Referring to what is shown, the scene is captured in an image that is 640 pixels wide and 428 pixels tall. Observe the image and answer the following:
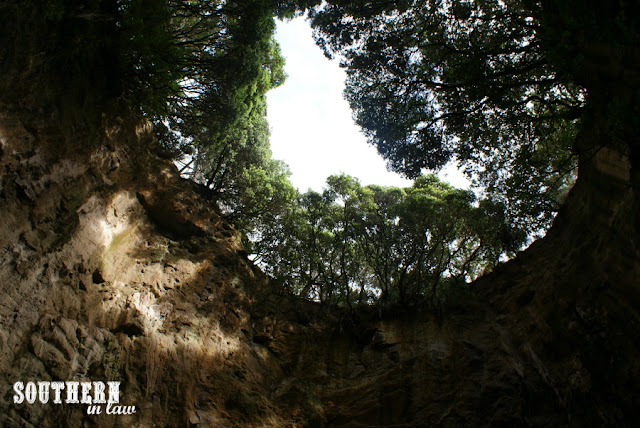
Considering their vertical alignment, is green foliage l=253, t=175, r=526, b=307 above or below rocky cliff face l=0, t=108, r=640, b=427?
above

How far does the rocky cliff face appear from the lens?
19.0 feet

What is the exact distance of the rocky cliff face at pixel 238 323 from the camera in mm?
5785

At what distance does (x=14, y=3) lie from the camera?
673cm

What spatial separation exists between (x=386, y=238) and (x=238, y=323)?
6.99 m

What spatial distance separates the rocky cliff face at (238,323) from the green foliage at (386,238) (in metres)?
1.59

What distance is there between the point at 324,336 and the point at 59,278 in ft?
26.1

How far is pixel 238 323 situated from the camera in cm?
1009

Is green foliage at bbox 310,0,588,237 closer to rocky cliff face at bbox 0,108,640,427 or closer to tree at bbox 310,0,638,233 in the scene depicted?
tree at bbox 310,0,638,233

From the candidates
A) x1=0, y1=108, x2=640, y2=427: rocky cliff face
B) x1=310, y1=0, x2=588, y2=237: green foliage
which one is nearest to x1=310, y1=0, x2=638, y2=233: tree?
x1=310, y1=0, x2=588, y2=237: green foliage

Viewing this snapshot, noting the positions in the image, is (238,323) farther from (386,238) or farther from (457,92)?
(457,92)

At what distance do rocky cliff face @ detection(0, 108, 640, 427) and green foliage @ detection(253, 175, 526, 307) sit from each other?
1586 mm

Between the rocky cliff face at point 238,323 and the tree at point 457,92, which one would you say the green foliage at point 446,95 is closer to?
the tree at point 457,92

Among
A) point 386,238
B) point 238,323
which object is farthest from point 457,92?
point 238,323

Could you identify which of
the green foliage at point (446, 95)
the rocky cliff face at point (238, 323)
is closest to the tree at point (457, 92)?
the green foliage at point (446, 95)
